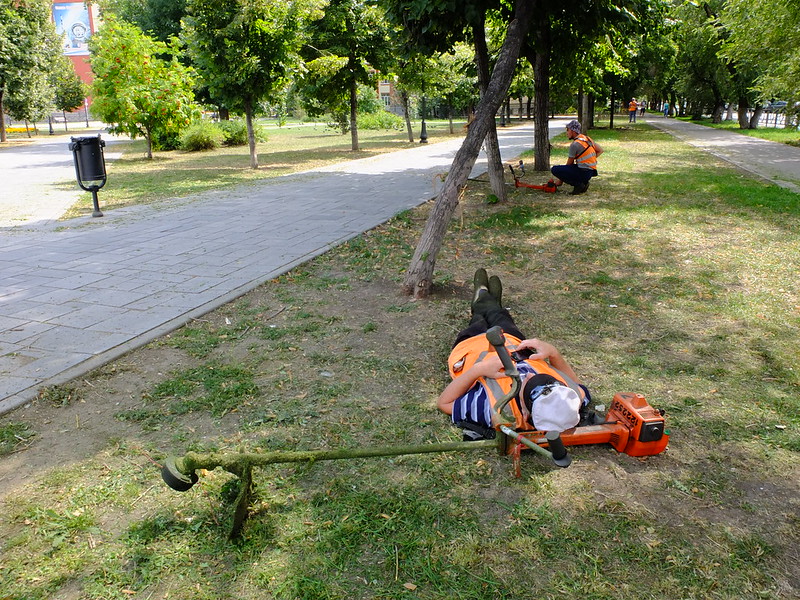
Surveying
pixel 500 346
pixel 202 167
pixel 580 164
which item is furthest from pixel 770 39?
pixel 500 346

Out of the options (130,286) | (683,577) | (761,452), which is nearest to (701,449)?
(761,452)

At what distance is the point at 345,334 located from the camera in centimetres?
476

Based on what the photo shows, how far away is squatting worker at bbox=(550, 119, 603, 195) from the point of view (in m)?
10.8

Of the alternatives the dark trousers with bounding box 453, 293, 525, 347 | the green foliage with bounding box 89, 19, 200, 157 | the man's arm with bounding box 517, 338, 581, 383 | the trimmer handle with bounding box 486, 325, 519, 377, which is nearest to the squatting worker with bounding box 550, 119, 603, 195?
the dark trousers with bounding box 453, 293, 525, 347

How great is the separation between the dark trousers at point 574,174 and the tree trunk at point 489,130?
1474 millimetres

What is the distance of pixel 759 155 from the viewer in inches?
711

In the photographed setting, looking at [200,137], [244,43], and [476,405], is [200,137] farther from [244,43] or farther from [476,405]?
[476,405]

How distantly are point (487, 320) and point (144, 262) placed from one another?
14.3 feet

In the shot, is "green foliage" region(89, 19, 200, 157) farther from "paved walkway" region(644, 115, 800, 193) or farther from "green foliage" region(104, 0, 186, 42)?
"paved walkway" region(644, 115, 800, 193)

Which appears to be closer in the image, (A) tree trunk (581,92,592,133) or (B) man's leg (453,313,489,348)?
(B) man's leg (453,313,489,348)

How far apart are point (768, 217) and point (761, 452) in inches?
279

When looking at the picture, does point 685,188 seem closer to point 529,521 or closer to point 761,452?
point 761,452

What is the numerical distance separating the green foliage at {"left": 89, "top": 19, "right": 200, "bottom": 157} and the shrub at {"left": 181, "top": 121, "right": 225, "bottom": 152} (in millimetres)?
3802

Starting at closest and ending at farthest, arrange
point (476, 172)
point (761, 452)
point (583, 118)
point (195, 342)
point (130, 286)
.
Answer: point (761, 452)
point (195, 342)
point (130, 286)
point (476, 172)
point (583, 118)
